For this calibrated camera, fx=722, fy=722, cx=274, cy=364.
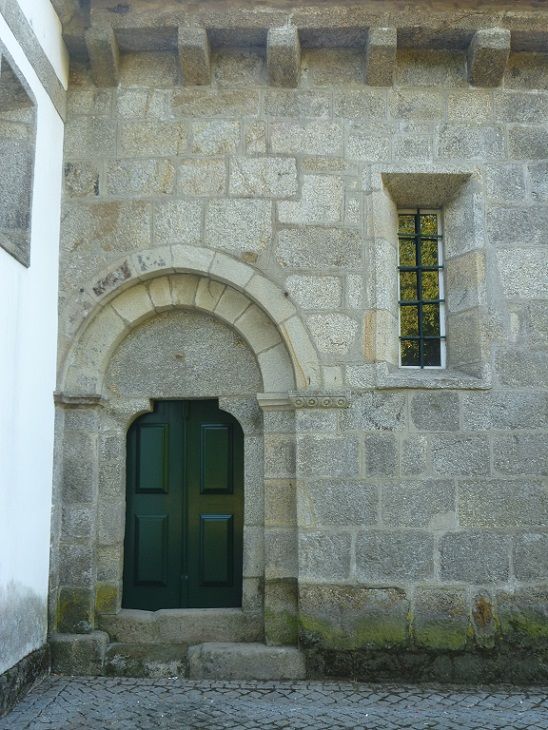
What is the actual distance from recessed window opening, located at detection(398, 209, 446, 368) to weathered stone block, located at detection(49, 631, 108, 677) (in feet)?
9.16

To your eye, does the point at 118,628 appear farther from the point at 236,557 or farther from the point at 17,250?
the point at 17,250

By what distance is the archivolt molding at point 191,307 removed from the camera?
4848mm

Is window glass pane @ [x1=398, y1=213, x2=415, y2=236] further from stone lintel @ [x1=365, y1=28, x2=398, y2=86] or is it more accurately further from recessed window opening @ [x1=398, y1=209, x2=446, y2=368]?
stone lintel @ [x1=365, y1=28, x2=398, y2=86]

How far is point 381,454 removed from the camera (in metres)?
4.72

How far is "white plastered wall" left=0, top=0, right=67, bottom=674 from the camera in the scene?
13.2 feet

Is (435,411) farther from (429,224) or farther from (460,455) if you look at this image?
(429,224)

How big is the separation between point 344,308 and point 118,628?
103 inches

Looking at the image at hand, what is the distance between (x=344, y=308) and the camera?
192 inches

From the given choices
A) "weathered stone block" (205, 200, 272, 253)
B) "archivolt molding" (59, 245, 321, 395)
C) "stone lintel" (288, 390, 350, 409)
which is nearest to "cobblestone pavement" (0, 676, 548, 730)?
"stone lintel" (288, 390, 350, 409)

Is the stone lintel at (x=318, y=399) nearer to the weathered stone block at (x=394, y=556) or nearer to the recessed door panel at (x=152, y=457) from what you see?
the weathered stone block at (x=394, y=556)

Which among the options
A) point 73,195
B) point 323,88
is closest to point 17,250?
point 73,195

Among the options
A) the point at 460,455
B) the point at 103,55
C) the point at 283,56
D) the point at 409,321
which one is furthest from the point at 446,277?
the point at 103,55

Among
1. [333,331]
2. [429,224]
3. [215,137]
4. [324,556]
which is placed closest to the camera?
[324,556]

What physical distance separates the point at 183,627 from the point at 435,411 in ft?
7.21
